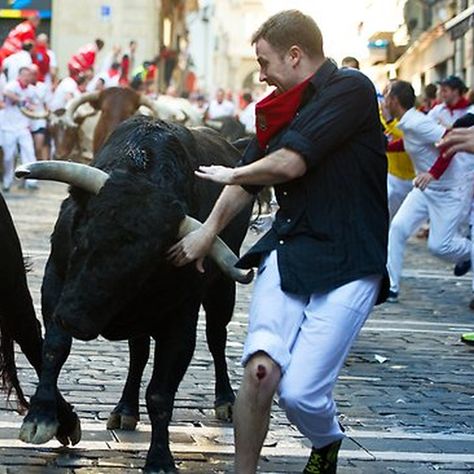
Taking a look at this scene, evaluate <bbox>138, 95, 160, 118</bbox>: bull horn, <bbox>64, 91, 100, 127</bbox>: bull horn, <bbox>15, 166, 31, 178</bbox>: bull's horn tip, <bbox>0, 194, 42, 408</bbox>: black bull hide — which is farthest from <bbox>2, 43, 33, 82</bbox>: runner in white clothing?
<bbox>15, 166, 31, 178</bbox>: bull's horn tip

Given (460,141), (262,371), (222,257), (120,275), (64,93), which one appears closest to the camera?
(262,371)

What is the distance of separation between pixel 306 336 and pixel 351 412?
2.38 metres

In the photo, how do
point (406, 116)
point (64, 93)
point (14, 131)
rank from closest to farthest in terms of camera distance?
point (406, 116)
point (14, 131)
point (64, 93)

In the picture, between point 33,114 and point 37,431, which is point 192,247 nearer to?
point 37,431

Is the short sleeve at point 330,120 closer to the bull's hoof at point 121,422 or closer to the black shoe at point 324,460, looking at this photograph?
the black shoe at point 324,460

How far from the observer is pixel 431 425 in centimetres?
774

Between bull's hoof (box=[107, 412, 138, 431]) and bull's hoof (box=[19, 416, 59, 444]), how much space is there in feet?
3.77

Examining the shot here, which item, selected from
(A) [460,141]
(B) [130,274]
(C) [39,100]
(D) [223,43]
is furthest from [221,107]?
(D) [223,43]

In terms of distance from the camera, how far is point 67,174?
20.2 ft

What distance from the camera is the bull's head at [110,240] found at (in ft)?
19.4

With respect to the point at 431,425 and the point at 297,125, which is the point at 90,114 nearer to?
the point at 431,425

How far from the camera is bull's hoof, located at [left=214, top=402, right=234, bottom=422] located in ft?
25.3

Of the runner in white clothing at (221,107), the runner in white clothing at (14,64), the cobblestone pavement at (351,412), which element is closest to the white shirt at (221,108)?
the runner in white clothing at (221,107)

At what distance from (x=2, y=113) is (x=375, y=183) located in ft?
66.3
